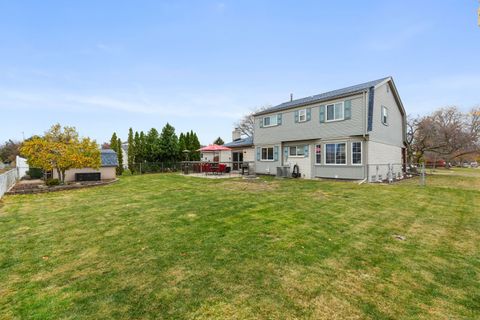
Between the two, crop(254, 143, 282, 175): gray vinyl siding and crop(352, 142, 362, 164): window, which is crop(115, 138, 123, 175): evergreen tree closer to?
crop(254, 143, 282, 175): gray vinyl siding

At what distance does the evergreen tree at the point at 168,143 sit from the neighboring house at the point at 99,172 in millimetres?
6860

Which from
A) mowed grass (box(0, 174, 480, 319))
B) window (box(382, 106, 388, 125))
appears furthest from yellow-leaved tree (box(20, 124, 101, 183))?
window (box(382, 106, 388, 125))

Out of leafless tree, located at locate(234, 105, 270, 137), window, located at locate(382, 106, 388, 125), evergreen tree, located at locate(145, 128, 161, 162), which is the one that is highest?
leafless tree, located at locate(234, 105, 270, 137)

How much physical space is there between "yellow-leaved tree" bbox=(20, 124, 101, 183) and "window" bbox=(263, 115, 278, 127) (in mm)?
12718

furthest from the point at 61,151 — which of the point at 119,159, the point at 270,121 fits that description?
the point at 270,121

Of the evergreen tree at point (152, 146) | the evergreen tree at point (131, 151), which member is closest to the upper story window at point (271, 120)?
the evergreen tree at point (152, 146)

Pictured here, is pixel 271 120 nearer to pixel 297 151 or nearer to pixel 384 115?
pixel 297 151

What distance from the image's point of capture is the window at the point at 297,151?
1652 cm

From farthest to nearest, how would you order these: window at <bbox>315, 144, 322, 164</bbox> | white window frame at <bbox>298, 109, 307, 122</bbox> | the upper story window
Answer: the upper story window
white window frame at <bbox>298, 109, 307, 122</bbox>
window at <bbox>315, 144, 322, 164</bbox>

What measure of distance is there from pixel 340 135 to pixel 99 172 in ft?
56.8

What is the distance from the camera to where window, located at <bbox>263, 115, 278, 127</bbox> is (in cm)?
1867

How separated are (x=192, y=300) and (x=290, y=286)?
1252mm

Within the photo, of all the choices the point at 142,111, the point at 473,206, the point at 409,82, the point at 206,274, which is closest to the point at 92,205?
the point at 206,274

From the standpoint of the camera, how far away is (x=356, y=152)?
13867mm
